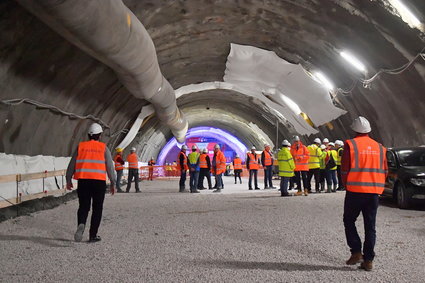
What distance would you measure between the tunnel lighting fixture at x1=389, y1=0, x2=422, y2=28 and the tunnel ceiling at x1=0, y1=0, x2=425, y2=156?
0.50ft

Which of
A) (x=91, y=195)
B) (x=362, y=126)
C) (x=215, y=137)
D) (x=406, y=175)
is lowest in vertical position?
(x=91, y=195)

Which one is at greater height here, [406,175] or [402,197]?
[406,175]

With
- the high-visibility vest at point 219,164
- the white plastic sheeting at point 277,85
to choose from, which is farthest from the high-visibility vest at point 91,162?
the high-visibility vest at point 219,164

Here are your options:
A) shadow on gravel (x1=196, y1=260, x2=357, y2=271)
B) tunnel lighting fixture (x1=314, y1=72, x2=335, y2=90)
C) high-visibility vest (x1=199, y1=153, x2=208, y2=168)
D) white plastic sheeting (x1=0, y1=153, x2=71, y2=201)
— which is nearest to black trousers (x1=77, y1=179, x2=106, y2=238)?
shadow on gravel (x1=196, y1=260, x2=357, y2=271)

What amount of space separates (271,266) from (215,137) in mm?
44116

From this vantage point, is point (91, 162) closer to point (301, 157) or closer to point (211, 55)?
point (301, 157)

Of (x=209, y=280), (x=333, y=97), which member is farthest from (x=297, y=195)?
(x=209, y=280)

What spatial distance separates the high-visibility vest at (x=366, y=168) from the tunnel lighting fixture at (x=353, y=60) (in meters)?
7.64

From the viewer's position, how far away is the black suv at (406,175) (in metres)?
10.4

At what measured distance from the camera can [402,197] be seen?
1080 cm

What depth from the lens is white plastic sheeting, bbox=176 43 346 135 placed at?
51.0 ft

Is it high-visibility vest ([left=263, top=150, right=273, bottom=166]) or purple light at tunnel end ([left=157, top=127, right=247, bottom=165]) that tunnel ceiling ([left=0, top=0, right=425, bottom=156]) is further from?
purple light at tunnel end ([left=157, top=127, right=247, bottom=165])

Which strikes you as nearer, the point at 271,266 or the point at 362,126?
the point at 271,266

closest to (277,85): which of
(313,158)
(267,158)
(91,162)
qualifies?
(267,158)
